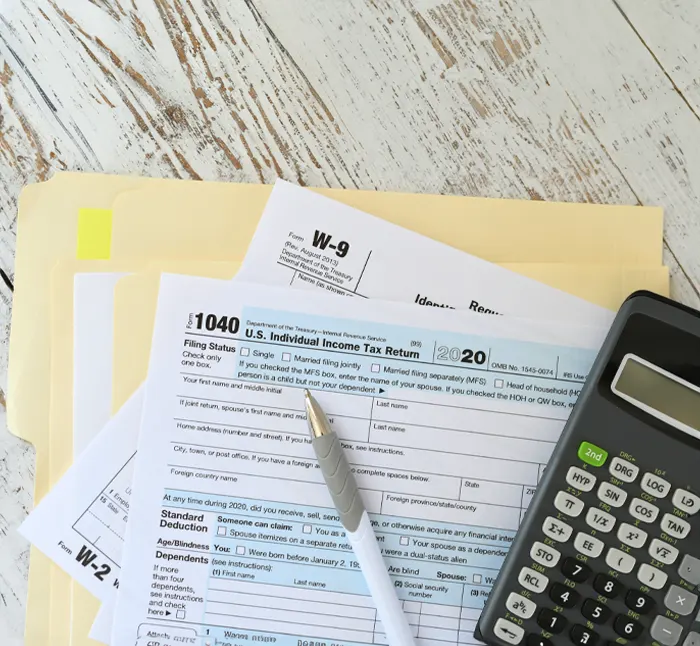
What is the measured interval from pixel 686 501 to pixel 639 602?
0.17ft

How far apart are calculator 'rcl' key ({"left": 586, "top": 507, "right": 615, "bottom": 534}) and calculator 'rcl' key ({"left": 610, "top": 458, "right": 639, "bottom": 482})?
2 cm

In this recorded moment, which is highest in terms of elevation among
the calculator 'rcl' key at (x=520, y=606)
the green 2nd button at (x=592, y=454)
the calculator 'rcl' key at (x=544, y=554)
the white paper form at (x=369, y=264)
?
the white paper form at (x=369, y=264)

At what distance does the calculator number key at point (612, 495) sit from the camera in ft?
1.04

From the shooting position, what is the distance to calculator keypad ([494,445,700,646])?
1.02 feet

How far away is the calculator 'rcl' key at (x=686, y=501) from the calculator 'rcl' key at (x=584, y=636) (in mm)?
72

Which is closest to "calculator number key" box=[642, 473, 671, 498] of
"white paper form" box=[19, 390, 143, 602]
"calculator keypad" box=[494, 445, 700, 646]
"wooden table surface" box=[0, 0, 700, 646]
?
"calculator keypad" box=[494, 445, 700, 646]

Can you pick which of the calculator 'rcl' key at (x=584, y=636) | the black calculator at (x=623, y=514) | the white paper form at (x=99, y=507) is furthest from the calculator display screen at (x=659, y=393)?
the white paper form at (x=99, y=507)

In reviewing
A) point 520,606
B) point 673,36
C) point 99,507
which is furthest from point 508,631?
point 673,36

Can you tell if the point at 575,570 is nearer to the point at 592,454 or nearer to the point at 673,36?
the point at 592,454

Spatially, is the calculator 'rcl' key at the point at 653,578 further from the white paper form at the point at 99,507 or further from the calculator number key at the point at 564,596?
the white paper form at the point at 99,507

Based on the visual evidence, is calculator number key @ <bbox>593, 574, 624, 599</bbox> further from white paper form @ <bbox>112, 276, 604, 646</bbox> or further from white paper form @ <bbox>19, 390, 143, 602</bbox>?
white paper form @ <bbox>19, 390, 143, 602</bbox>

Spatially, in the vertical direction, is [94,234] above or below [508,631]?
above

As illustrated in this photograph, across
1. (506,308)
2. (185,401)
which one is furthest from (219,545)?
(506,308)

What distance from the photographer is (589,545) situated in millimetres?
317
